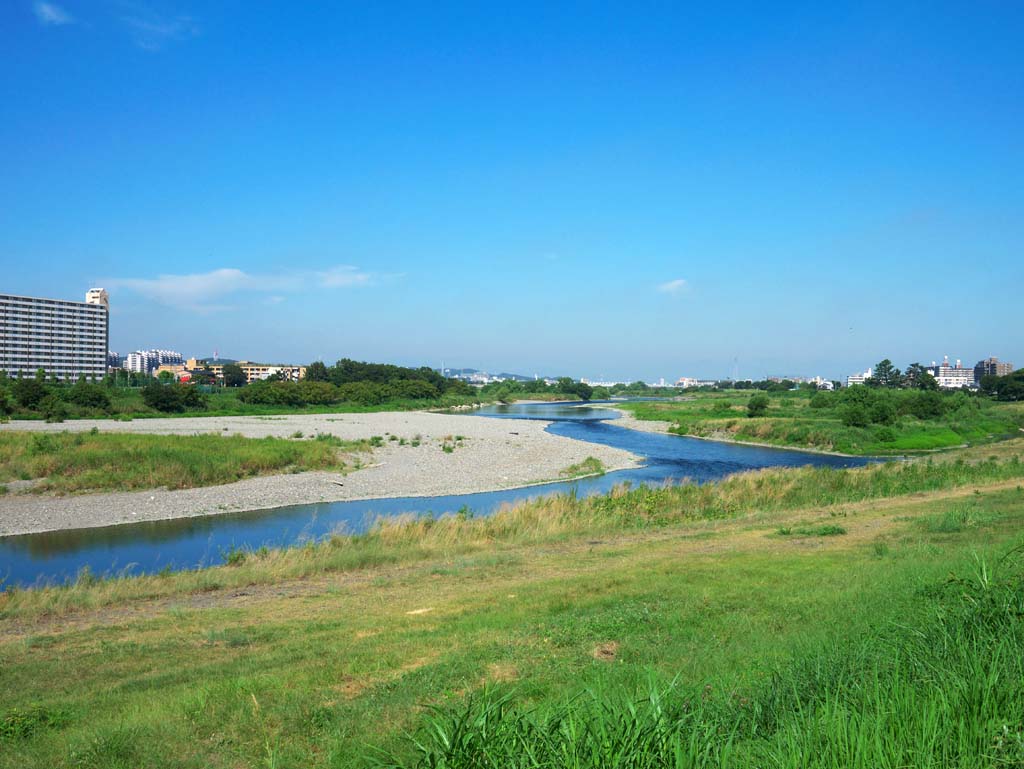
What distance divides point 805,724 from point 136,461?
1333 inches

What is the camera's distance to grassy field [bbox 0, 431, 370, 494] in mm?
29516

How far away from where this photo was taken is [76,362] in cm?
12794

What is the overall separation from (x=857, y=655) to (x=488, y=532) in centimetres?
1352

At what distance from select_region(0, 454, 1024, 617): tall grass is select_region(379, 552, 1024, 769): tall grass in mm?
9695

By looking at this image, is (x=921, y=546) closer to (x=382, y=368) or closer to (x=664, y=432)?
(x=664, y=432)

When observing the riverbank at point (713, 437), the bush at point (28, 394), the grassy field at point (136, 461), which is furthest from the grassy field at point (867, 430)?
the bush at point (28, 394)

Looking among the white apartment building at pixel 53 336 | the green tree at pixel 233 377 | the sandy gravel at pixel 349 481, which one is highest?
the white apartment building at pixel 53 336

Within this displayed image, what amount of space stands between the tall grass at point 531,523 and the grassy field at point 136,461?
15617 millimetres

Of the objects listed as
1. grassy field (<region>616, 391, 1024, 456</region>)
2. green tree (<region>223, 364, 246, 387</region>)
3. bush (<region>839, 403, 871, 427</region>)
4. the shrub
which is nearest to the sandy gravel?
grassy field (<region>616, 391, 1024, 456</region>)

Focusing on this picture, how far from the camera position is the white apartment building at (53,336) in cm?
11825

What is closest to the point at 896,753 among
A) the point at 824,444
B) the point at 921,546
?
the point at 921,546

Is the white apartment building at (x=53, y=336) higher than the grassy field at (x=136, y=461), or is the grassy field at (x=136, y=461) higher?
the white apartment building at (x=53, y=336)

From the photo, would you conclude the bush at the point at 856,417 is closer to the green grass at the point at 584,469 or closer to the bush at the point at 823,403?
the bush at the point at 823,403

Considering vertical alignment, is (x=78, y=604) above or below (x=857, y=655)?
below
